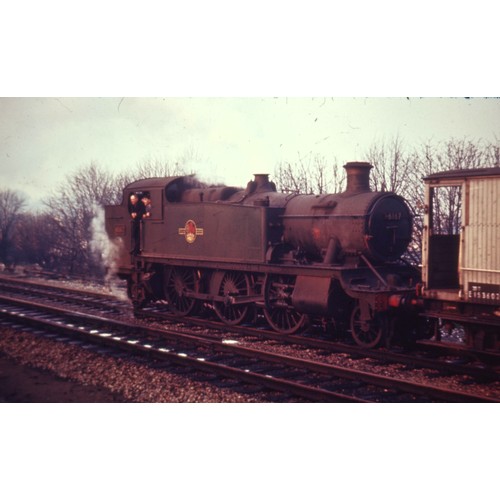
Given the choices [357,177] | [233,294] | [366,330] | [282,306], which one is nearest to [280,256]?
[282,306]

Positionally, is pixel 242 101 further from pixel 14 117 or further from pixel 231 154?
pixel 14 117

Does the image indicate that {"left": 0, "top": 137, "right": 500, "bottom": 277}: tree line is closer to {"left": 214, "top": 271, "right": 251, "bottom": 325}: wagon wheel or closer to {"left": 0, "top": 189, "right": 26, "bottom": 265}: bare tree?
{"left": 0, "top": 189, "right": 26, "bottom": 265}: bare tree

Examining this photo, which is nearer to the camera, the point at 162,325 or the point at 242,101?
the point at 242,101

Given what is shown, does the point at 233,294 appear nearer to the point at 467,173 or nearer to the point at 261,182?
the point at 261,182

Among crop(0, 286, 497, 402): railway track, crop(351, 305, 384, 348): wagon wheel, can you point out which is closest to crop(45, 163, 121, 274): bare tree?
crop(0, 286, 497, 402): railway track

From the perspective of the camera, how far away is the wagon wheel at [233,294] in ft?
38.0

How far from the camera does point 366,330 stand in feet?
31.0

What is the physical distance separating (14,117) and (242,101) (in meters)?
3.81

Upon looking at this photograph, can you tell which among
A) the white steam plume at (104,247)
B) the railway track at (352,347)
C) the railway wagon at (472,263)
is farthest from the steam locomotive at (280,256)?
the white steam plume at (104,247)

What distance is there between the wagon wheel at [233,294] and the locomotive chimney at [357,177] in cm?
272

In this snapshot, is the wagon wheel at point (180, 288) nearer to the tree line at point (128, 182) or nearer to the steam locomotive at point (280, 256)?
the steam locomotive at point (280, 256)

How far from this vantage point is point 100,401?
25.1 feet

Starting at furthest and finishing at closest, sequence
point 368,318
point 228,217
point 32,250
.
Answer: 1. point 32,250
2. point 228,217
3. point 368,318

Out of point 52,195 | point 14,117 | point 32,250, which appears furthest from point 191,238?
point 32,250
